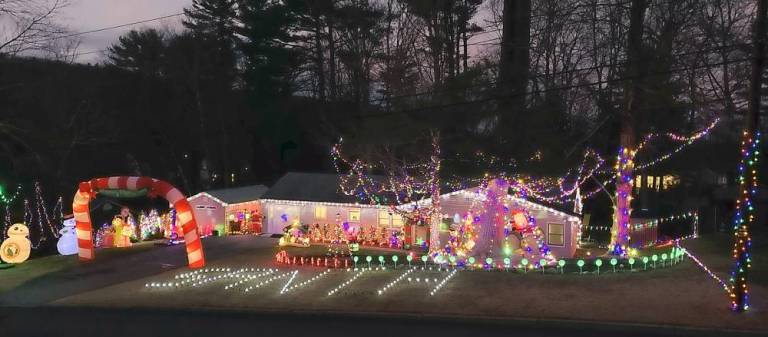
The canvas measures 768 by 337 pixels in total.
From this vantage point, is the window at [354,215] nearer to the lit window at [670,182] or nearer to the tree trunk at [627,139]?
the tree trunk at [627,139]

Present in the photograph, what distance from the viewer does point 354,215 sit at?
27.8 meters

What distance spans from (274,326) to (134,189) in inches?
481

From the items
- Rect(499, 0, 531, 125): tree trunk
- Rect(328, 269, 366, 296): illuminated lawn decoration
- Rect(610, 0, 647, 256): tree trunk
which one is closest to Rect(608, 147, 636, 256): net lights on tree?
Rect(610, 0, 647, 256): tree trunk

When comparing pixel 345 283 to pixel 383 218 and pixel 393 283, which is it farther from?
pixel 383 218

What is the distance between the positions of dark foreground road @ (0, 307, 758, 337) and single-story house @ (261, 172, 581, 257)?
31.1ft

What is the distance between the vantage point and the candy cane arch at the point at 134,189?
21062 mm

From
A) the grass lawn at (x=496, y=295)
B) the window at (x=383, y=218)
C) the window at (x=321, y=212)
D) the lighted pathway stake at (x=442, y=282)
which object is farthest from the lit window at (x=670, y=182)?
the lighted pathway stake at (x=442, y=282)

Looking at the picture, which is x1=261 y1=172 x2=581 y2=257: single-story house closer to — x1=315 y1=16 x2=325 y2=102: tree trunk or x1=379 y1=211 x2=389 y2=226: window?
x1=379 y1=211 x2=389 y2=226: window

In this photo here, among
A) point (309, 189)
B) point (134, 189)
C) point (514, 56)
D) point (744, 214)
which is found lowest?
point (309, 189)

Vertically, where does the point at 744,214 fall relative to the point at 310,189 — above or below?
above

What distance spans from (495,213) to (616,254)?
4242 mm

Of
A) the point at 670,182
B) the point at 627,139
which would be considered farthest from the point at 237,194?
the point at 670,182

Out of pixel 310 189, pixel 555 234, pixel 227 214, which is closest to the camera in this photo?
pixel 555 234

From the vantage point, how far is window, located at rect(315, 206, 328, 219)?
93.5 ft
